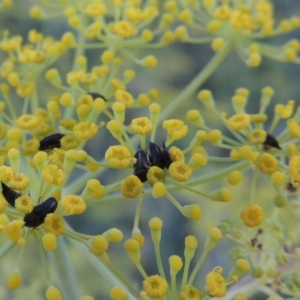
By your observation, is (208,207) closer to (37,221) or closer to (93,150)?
(93,150)

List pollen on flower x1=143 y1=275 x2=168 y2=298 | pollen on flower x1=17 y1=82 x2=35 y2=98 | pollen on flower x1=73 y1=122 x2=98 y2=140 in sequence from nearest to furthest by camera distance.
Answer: pollen on flower x1=143 y1=275 x2=168 y2=298 → pollen on flower x1=73 y1=122 x2=98 y2=140 → pollen on flower x1=17 y1=82 x2=35 y2=98

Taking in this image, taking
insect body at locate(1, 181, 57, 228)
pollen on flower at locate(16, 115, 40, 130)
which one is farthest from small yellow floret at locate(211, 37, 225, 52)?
insect body at locate(1, 181, 57, 228)

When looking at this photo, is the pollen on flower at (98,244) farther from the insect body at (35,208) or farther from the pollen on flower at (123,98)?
the pollen on flower at (123,98)

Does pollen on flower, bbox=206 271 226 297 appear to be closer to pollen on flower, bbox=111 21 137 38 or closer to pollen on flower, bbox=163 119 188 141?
pollen on flower, bbox=163 119 188 141

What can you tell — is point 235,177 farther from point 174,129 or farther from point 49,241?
point 49,241

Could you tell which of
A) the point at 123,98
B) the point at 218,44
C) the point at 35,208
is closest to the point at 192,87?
the point at 218,44

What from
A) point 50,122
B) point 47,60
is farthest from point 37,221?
point 47,60
